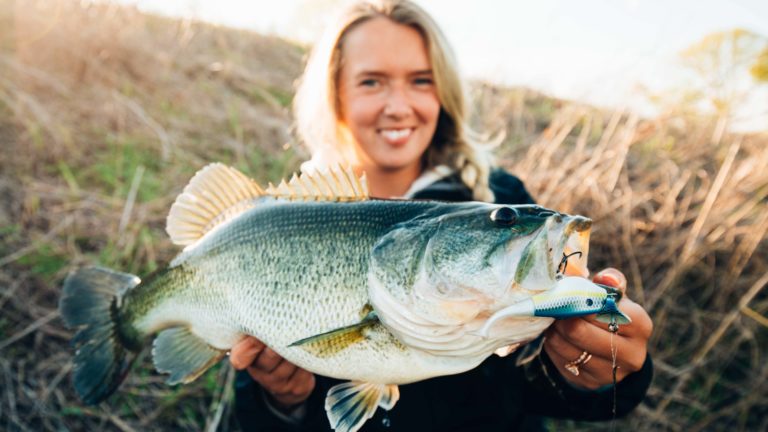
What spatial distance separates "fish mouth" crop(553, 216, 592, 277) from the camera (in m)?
0.97

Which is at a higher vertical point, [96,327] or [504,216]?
[504,216]

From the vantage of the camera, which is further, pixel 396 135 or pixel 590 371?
pixel 396 135

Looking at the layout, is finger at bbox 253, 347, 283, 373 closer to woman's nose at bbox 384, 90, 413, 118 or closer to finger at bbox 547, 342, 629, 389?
finger at bbox 547, 342, 629, 389

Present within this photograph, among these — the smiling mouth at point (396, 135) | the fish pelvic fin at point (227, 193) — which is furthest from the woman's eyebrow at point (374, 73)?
the fish pelvic fin at point (227, 193)

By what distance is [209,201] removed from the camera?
4.97 ft

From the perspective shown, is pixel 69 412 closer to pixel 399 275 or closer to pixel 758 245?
pixel 399 275

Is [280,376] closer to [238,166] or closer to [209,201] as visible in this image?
[209,201]

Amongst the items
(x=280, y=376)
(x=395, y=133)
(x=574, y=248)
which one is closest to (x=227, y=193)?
(x=280, y=376)

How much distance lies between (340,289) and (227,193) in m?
0.53

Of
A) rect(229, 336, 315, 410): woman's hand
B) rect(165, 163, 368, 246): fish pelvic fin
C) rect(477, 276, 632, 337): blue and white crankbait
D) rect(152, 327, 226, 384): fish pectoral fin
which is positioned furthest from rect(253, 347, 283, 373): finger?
rect(477, 276, 632, 337): blue and white crankbait

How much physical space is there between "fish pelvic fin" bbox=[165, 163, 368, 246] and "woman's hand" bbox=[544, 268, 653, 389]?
0.59 metres

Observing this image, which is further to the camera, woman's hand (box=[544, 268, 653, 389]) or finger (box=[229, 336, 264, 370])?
finger (box=[229, 336, 264, 370])

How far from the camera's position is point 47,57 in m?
4.26

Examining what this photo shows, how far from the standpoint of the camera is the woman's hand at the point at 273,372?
1379 millimetres
